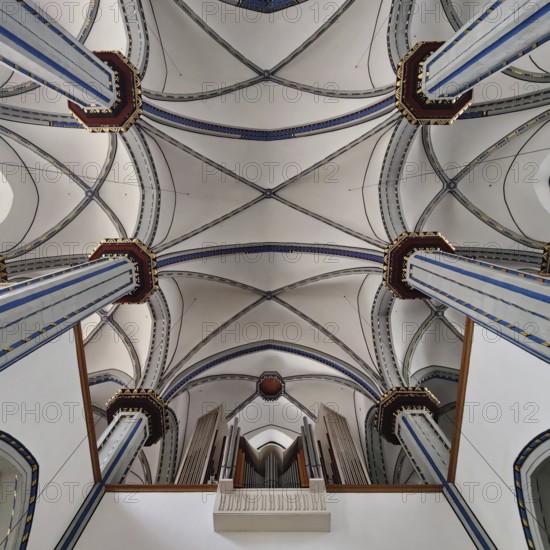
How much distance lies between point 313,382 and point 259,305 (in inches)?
134

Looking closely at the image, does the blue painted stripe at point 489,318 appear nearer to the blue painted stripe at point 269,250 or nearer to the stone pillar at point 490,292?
the stone pillar at point 490,292

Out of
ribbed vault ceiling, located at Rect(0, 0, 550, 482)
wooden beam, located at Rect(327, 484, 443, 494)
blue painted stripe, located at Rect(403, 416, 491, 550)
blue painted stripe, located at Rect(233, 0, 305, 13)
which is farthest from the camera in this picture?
blue painted stripe, located at Rect(233, 0, 305, 13)

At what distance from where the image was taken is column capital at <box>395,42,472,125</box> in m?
7.70

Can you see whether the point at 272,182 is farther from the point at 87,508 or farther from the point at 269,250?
the point at 87,508

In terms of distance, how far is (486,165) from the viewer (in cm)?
1031

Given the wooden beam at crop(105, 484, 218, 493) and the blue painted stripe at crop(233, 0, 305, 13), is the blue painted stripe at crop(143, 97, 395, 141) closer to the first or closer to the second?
the blue painted stripe at crop(233, 0, 305, 13)

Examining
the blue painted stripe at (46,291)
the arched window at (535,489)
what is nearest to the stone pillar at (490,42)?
the arched window at (535,489)

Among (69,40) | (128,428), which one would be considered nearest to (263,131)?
(69,40)

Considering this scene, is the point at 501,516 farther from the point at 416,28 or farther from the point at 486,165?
the point at 416,28

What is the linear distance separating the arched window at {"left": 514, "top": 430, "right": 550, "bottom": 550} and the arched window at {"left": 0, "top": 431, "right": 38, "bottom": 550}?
5419 mm

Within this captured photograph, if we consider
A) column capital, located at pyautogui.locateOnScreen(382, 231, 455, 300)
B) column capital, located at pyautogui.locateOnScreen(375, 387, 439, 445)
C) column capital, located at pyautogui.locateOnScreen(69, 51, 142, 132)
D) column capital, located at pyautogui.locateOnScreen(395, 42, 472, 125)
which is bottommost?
column capital, located at pyautogui.locateOnScreen(375, 387, 439, 445)

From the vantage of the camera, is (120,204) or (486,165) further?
(120,204)

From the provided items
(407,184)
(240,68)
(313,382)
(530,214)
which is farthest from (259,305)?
(530,214)

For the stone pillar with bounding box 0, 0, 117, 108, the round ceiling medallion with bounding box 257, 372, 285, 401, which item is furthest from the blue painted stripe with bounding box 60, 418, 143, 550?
the round ceiling medallion with bounding box 257, 372, 285, 401
